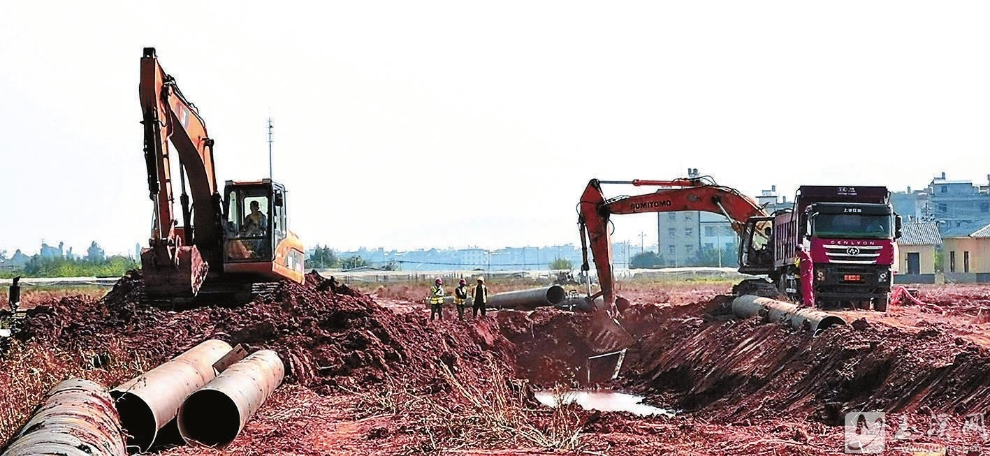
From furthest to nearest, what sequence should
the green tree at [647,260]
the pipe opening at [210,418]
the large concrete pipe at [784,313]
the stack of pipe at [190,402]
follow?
the green tree at [647,260], the large concrete pipe at [784,313], the pipe opening at [210,418], the stack of pipe at [190,402]

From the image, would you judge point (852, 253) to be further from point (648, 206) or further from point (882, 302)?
point (648, 206)

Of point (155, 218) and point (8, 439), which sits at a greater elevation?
point (155, 218)

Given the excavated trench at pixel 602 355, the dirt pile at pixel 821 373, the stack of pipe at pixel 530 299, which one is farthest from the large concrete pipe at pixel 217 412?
the stack of pipe at pixel 530 299

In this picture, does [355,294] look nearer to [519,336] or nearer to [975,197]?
[519,336]

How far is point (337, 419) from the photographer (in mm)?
14242

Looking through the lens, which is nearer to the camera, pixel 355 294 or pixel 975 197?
pixel 355 294

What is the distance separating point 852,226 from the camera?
2573cm

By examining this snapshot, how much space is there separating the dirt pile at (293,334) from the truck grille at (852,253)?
7.75 meters

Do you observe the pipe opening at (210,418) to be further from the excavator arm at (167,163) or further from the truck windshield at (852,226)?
the truck windshield at (852,226)

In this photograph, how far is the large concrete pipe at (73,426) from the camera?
870 cm

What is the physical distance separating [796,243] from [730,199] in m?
3.43

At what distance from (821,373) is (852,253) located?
31.0 feet

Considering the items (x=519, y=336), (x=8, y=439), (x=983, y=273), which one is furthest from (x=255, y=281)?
(x=983, y=273)

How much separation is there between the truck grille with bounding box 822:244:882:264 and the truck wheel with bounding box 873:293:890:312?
31.7 inches
